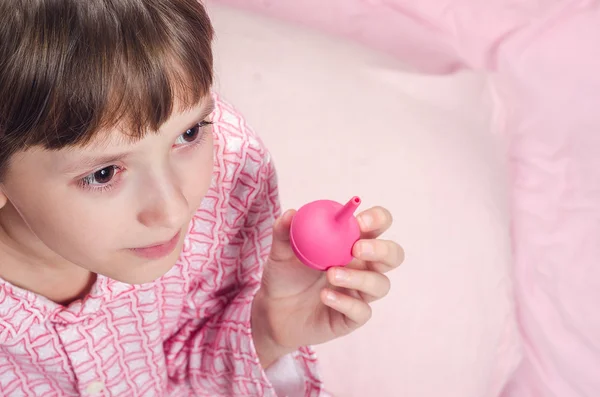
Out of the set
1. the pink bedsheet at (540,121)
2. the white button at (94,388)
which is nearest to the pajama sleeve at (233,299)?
the white button at (94,388)

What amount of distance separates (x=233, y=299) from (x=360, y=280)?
273 mm

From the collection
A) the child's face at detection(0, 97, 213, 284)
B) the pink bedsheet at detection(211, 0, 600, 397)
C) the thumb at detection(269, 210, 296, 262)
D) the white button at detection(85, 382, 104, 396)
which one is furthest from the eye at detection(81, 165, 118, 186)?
the pink bedsheet at detection(211, 0, 600, 397)

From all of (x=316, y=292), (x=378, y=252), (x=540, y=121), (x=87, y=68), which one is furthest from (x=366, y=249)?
(x=540, y=121)

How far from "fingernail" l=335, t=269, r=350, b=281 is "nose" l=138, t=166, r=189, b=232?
0.14m

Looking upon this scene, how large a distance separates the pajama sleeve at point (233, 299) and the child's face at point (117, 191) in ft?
0.54

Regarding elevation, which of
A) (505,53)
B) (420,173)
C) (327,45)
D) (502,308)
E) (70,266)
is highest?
(505,53)

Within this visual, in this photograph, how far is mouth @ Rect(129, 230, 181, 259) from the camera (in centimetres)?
61

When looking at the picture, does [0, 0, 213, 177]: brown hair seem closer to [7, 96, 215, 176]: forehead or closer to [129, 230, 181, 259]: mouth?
[7, 96, 215, 176]: forehead

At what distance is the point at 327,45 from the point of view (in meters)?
1.21

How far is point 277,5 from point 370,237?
732 mm

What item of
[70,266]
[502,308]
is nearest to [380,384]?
[502,308]

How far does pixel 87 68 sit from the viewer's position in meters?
0.49

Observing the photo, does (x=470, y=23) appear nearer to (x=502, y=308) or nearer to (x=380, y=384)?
(x=502, y=308)

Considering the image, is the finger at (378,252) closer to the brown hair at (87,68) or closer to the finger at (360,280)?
the finger at (360,280)
